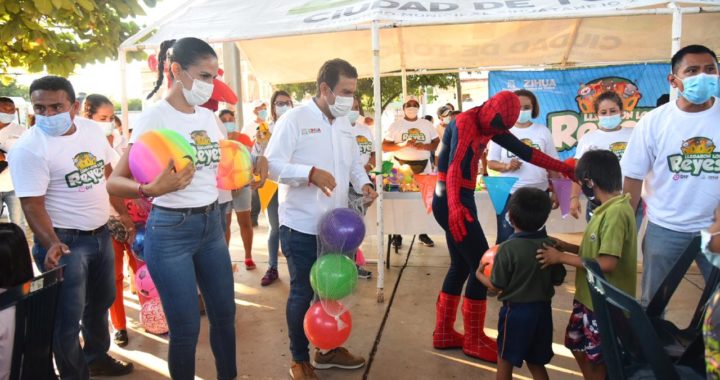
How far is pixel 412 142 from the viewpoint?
22.3 feet

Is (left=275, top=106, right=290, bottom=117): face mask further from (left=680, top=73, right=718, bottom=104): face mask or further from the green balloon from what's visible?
(left=680, top=73, right=718, bottom=104): face mask

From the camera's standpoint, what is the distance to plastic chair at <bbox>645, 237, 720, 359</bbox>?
6.51 ft

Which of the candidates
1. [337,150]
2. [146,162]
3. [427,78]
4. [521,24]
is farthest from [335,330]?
[427,78]

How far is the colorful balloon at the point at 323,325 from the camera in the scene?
3053mm

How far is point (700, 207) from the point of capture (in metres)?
2.68

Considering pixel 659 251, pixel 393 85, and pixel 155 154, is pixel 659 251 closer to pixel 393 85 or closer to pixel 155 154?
pixel 155 154

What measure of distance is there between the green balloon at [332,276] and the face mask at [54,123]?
5.18 ft

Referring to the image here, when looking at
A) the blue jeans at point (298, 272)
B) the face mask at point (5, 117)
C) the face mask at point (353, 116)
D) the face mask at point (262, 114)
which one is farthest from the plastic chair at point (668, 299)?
the face mask at point (5, 117)

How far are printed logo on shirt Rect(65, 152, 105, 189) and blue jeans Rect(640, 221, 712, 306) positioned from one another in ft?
10.3

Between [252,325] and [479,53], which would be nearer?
[252,325]

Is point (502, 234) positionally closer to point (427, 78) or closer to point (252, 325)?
point (252, 325)

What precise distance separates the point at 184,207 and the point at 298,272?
0.89 meters

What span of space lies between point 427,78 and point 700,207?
17022mm

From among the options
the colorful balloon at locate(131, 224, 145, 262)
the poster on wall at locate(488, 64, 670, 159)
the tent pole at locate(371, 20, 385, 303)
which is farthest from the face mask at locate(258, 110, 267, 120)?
the colorful balloon at locate(131, 224, 145, 262)
